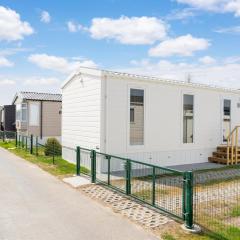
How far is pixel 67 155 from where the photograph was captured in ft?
55.4

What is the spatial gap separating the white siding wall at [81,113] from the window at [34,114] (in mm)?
12789

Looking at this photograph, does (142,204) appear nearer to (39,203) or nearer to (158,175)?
(158,175)

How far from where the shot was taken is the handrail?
1684 centimetres

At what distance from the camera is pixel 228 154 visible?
16766 millimetres

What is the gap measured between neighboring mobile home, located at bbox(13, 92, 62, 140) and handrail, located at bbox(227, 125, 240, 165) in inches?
662

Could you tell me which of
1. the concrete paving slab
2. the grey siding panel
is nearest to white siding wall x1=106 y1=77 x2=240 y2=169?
the concrete paving slab

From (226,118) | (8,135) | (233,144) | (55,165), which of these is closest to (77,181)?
(55,165)

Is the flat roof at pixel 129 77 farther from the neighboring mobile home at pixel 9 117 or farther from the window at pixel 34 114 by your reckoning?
the neighboring mobile home at pixel 9 117

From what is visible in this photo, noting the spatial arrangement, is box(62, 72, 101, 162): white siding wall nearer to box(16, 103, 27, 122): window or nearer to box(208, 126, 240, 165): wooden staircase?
box(208, 126, 240, 165): wooden staircase

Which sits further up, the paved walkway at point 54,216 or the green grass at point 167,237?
the paved walkway at point 54,216

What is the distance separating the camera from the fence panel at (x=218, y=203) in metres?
7.30

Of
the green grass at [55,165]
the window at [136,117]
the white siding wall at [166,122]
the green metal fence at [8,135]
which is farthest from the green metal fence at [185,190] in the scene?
the green metal fence at [8,135]

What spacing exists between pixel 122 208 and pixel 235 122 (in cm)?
1223

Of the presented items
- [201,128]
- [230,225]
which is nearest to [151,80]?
[201,128]
